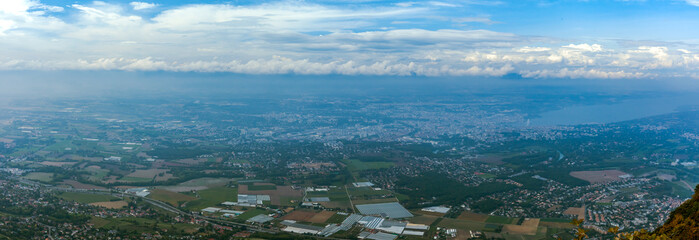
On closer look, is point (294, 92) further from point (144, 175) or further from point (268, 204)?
point (268, 204)

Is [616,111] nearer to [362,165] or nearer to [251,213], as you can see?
[362,165]

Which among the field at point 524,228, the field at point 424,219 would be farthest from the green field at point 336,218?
the field at point 524,228

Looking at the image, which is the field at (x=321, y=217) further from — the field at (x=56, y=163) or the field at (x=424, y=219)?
the field at (x=56, y=163)

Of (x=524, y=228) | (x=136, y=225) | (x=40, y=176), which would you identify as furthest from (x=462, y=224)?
(x=40, y=176)

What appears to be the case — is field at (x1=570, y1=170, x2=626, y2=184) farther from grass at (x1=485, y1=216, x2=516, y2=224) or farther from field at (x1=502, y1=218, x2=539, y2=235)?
field at (x1=502, y1=218, x2=539, y2=235)

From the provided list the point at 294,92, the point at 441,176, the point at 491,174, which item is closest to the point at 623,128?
the point at 491,174

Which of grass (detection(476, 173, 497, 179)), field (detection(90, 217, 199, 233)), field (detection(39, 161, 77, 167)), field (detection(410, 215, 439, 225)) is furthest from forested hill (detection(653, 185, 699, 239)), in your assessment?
field (detection(39, 161, 77, 167))
